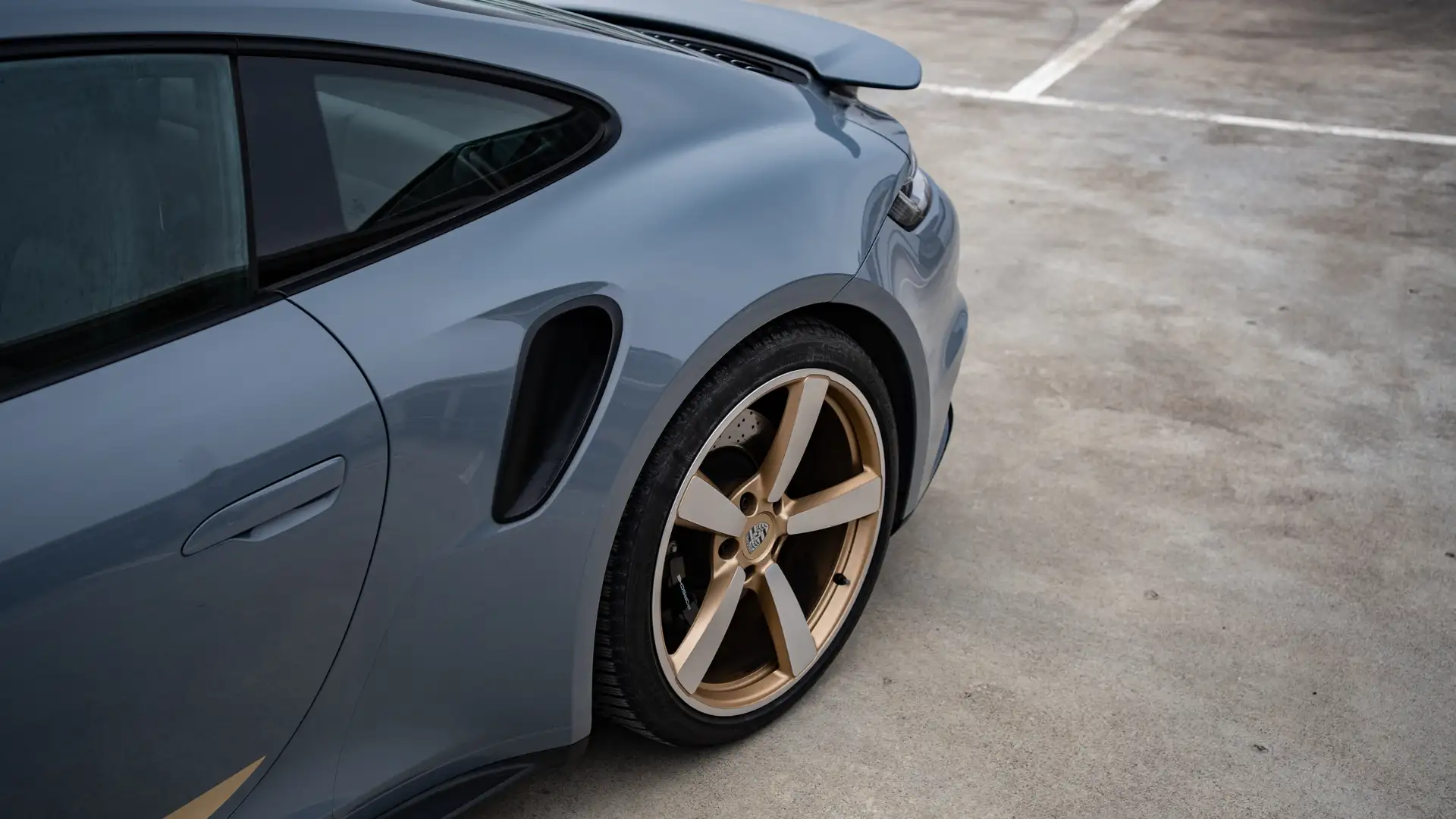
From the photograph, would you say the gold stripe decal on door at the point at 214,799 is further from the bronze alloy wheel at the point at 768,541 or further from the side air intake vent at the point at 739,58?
the side air intake vent at the point at 739,58

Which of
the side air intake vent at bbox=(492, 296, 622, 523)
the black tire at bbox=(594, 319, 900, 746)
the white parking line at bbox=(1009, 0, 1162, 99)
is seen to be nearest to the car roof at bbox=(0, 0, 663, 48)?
the side air intake vent at bbox=(492, 296, 622, 523)

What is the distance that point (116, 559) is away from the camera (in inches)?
51.8

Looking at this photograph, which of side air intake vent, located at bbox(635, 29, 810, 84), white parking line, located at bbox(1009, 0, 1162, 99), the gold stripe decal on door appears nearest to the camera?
the gold stripe decal on door

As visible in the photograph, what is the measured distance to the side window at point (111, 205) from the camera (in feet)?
4.43

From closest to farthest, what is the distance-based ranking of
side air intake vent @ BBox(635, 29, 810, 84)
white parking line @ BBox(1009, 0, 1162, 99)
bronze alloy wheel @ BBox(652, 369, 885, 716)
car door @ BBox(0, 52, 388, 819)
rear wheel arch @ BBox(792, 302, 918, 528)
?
car door @ BBox(0, 52, 388, 819) → bronze alloy wheel @ BBox(652, 369, 885, 716) → rear wheel arch @ BBox(792, 302, 918, 528) → side air intake vent @ BBox(635, 29, 810, 84) → white parking line @ BBox(1009, 0, 1162, 99)

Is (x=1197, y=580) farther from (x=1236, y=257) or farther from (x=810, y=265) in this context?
(x=1236, y=257)

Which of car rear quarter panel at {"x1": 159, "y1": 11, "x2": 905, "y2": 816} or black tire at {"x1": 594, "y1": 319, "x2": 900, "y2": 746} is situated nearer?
car rear quarter panel at {"x1": 159, "y1": 11, "x2": 905, "y2": 816}

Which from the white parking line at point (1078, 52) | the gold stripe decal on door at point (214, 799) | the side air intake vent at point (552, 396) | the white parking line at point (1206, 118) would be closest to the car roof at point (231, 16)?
the side air intake vent at point (552, 396)

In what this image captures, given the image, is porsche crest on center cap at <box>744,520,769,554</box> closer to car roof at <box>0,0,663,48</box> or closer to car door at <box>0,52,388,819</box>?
car door at <box>0,52,388,819</box>

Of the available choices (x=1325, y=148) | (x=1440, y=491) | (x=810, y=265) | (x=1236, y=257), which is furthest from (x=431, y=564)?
(x=1325, y=148)

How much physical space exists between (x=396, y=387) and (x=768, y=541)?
34.2 inches

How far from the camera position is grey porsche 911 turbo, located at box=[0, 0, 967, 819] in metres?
1.35

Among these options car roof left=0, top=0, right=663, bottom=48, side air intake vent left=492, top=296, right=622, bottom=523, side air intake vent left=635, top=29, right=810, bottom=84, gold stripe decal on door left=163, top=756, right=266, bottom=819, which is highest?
car roof left=0, top=0, right=663, bottom=48

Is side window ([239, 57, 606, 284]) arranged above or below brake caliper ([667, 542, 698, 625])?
above
